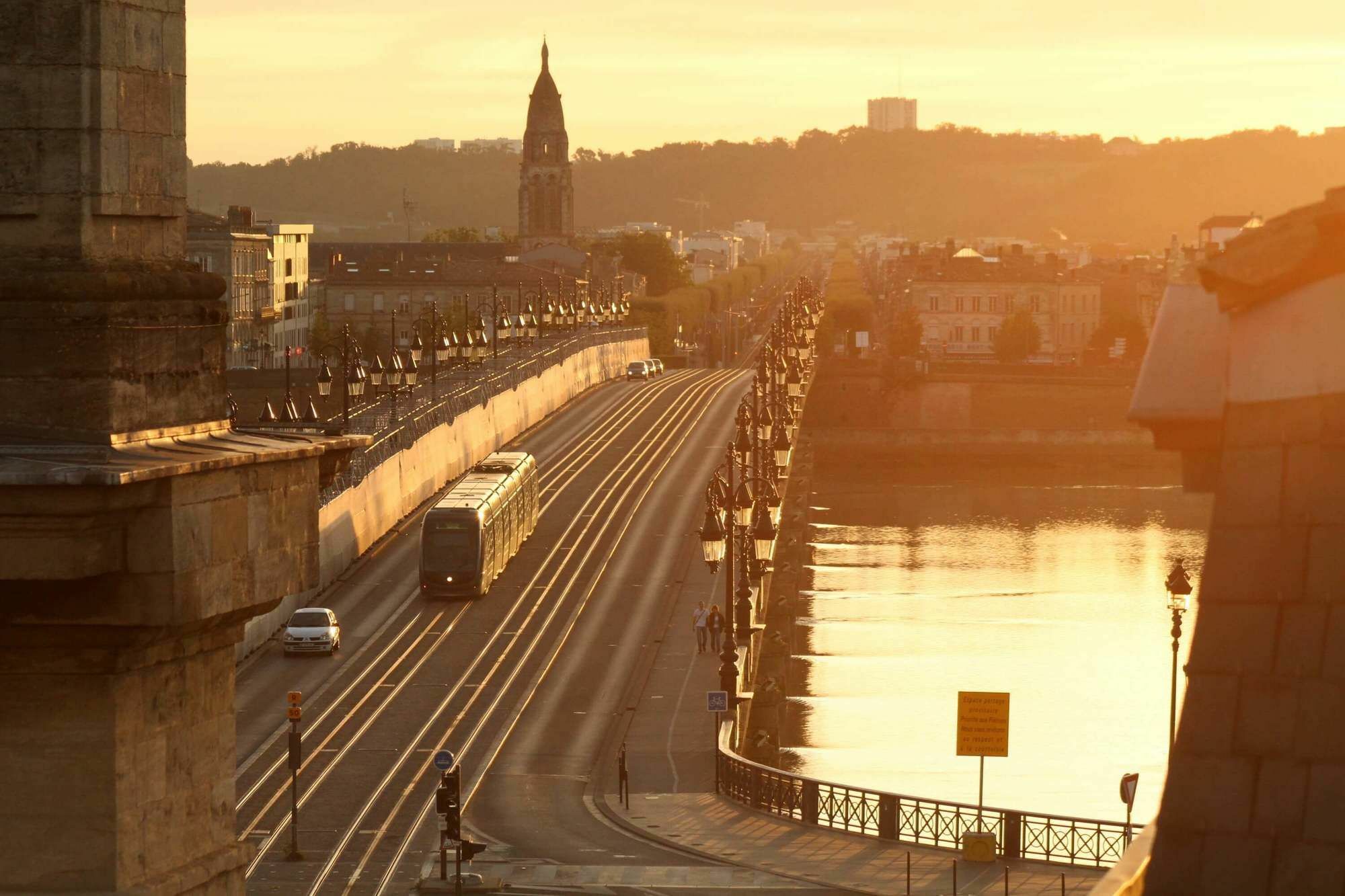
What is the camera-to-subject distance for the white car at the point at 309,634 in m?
46.3

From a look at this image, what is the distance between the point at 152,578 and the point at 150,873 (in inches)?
38.4

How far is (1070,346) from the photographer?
17800 cm

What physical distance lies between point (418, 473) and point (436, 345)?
1702cm

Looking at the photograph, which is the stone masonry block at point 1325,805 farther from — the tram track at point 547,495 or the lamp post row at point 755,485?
the lamp post row at point 755,485

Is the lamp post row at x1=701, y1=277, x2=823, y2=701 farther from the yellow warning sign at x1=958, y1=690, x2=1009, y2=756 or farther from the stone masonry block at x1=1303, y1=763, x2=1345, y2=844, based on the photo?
the stone masonry block at x1=1303, y1=763, x2=1345, y2=844

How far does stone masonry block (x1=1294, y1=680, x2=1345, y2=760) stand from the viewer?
4.41 m

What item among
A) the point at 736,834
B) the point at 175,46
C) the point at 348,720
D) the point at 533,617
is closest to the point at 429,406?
the point at 533,617

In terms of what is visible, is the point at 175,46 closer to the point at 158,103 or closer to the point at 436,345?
the point at 158,103

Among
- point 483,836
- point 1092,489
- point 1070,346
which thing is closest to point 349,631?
point 483,836

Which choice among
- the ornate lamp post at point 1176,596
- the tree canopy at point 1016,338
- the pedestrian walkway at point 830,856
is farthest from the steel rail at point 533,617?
the tree canopy at point 1016,338

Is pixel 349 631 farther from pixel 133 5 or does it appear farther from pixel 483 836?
pixel 133 5

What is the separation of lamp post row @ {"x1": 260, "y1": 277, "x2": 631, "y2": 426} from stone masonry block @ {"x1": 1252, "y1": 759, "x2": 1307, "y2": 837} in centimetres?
1462

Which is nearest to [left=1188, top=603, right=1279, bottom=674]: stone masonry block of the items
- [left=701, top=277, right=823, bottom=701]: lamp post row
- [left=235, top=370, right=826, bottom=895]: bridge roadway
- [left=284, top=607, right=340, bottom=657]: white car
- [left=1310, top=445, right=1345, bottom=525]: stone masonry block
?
[left=1310, top=445, right=1345, bottom=525]: stone masonry block

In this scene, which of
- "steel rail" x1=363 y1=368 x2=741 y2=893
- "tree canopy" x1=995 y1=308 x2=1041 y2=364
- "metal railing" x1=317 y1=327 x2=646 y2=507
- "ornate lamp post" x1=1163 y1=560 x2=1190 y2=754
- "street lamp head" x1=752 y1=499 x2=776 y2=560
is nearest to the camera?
"ornate lamp post" x1=1163 y1=560 x2=1190 y2=754
